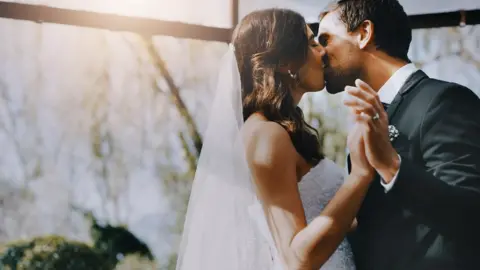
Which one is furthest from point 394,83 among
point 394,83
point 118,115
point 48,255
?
point 48,255

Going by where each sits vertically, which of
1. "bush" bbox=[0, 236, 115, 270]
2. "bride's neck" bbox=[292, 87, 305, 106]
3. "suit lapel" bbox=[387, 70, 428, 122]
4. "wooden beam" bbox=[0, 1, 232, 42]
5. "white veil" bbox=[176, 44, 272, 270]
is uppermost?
"wooden beam" bbox=[0, 1, 232, 42]

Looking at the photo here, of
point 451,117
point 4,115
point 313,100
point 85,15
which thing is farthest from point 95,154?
point 451,117

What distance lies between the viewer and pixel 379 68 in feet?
→ 5.78

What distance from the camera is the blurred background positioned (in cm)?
185

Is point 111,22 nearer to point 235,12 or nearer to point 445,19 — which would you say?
point 235,12

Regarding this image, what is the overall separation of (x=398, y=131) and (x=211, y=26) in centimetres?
75

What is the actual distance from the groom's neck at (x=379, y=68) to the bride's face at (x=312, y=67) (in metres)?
0.14

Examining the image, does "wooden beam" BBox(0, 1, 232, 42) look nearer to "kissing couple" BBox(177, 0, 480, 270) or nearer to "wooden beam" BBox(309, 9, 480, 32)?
"kissing couple" BBox(177, 0, 480, 270)

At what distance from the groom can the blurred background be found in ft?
0.43

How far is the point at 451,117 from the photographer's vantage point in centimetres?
157

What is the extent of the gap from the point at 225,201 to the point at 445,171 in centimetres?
58

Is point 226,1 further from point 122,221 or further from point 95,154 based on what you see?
point 122,221

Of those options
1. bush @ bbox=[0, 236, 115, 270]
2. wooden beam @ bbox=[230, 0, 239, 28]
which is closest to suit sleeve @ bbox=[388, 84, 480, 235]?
wooden beam @ bbox=[230, 0, 239, 28]

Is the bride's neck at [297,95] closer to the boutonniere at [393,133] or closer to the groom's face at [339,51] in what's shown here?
the groom's face at [339,51]
